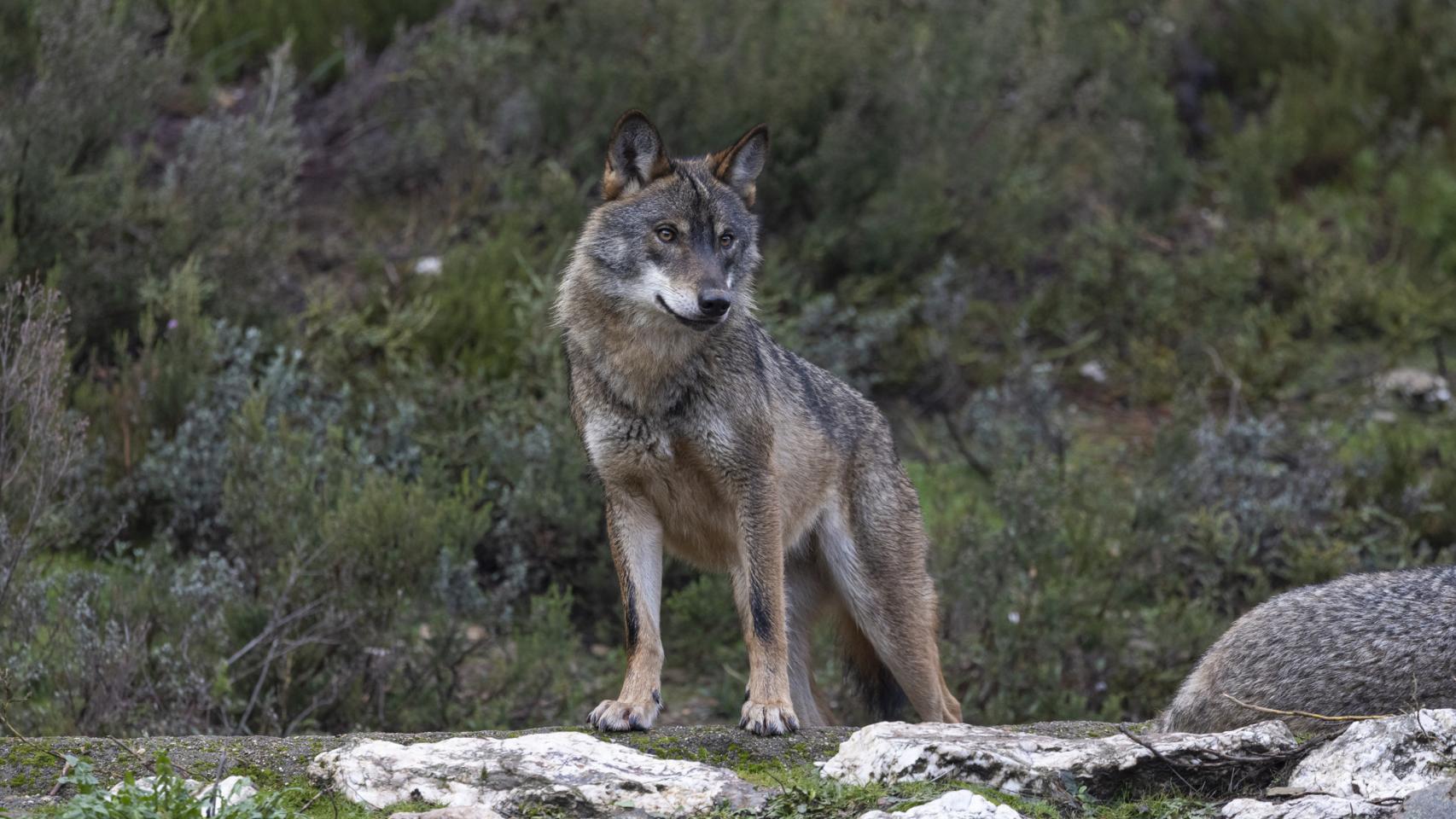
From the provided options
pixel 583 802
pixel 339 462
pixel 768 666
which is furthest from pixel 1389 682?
pixel 339 462

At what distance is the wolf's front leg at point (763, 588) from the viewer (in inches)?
195

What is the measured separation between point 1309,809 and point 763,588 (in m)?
2.03

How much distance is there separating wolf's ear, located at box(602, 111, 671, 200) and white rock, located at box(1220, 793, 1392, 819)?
9.81 ft

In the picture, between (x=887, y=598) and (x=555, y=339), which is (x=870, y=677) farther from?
(x=555, y=339)

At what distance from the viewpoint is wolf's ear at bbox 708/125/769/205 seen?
220 inches

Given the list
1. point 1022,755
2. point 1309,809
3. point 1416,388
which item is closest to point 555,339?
→ point 1022,755

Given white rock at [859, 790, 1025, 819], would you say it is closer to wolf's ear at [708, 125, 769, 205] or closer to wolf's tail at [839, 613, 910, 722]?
wolf's tail at [839, 613, 910, 722]

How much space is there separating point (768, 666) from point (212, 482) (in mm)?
3719

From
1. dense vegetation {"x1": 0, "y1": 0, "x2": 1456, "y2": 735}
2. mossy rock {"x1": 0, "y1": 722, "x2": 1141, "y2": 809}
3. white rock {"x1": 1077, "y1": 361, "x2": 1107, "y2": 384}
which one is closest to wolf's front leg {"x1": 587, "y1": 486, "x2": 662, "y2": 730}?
mossy rock {"x1": 0, "y1": 722, "x2": 1141, "y2": 809}

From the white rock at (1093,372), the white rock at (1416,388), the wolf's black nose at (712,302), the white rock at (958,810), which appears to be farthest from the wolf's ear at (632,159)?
the white rock at (1416,388)

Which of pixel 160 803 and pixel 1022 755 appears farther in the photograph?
pixel 1022 755

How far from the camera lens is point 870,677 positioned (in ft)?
20.2

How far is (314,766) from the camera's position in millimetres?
3898

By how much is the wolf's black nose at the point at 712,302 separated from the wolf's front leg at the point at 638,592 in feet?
2.28
